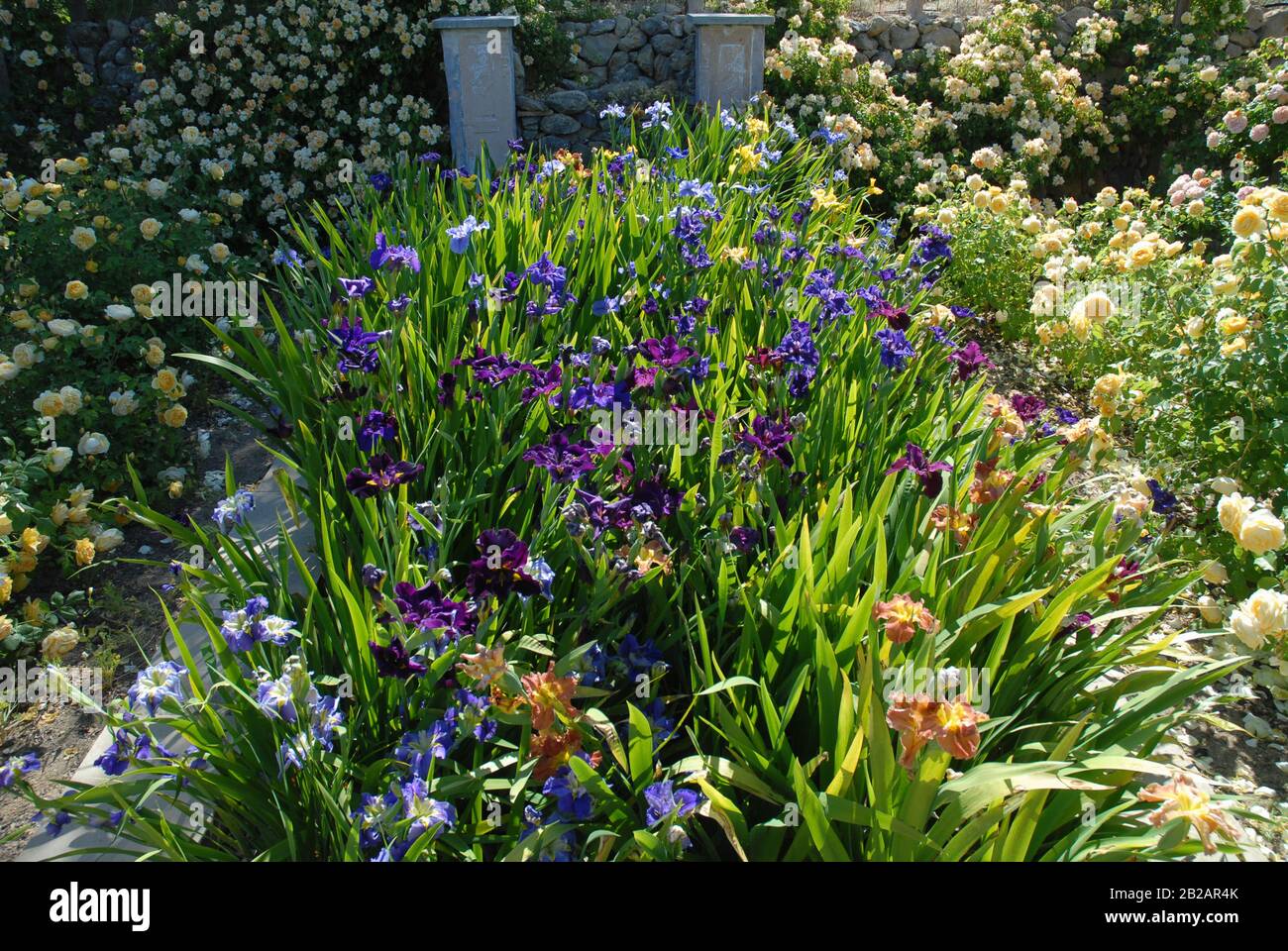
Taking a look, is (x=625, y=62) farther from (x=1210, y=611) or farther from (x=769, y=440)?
(x=1210, y=611)

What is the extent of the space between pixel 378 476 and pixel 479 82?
190 inches

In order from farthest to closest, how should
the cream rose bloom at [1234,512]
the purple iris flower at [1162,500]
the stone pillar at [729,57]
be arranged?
the stone pillar at [729,57] → the purple iris flower at [1162,500] → the cream rose bloom at [1234,512]

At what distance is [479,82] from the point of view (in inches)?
236

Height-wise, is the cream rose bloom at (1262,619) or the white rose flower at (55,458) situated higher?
the white rose flower at (55,458)

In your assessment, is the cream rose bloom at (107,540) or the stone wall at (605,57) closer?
the cream rose bloom at (107,540)

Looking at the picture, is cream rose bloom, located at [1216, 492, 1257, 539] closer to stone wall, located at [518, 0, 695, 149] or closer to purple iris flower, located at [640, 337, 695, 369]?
purple iris flower, located at [640, 337, 695, 369]

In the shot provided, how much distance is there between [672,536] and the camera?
7.18 ft

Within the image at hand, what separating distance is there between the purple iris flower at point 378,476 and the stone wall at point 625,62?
202 inches

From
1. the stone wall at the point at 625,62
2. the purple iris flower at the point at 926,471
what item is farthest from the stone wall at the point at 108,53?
the purple iris flower at the point at 926,471

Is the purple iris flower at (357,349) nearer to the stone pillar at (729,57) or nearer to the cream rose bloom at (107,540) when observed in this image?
the cream rose bloom at (107,540)

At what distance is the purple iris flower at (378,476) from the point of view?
192cm

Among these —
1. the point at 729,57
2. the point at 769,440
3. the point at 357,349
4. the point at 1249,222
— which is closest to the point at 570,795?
the point at 769,440
